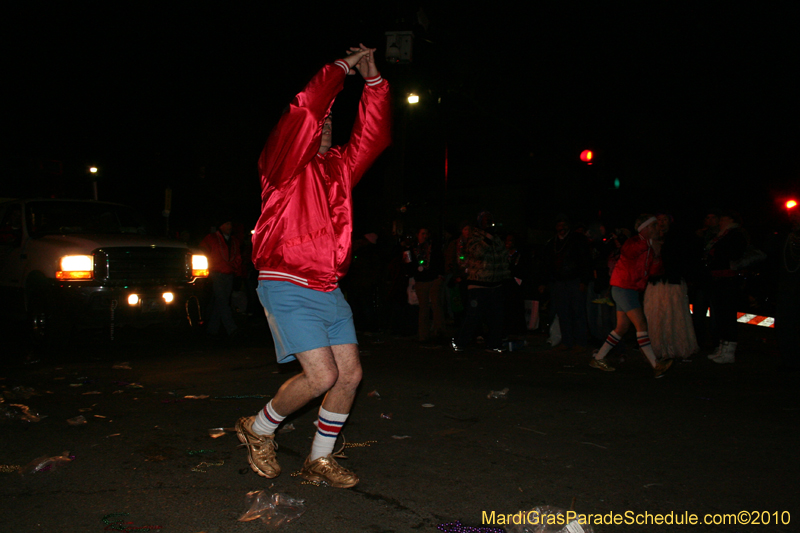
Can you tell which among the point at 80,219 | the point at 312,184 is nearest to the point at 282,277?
the point at 312,184

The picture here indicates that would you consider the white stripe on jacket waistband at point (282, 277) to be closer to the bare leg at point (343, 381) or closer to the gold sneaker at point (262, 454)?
the bare leg at point (343, 381)

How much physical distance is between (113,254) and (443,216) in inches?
347

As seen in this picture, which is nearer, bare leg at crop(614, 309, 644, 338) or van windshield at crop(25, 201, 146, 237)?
bare leg at crop(614, 309, 644, 338)

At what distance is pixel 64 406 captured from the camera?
5.30 meters

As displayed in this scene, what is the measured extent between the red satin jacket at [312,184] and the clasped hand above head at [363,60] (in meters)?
0.06

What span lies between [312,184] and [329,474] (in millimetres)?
1616

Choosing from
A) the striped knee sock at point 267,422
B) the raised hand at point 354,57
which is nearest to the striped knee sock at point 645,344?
the striped knee sock at point 267,422

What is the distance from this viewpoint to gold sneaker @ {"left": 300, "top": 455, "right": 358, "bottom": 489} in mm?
3482

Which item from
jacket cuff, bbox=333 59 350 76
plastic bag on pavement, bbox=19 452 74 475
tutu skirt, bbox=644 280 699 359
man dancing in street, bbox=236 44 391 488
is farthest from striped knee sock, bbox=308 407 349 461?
tutu skirt, bbox=644 280 699 359

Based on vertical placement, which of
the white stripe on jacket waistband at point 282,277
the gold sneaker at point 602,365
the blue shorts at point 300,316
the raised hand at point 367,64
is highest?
the raised hand at point 367,64

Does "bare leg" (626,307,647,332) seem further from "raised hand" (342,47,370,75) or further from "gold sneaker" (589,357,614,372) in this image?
"raised hand" (342,47,370,75)

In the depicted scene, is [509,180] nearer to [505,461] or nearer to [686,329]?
[686,329]

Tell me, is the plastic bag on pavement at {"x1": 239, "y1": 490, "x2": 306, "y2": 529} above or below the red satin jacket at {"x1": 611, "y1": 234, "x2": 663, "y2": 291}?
below

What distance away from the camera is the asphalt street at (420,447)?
3.21 metres
